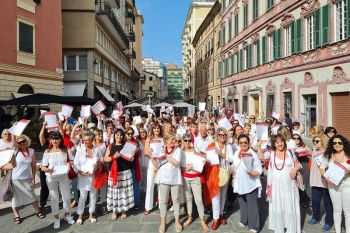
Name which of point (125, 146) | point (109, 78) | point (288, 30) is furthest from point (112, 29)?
point (125, 146)

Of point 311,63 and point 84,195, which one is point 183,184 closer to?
point 84,195

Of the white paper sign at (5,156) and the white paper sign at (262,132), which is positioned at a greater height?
the white paper sign at (262,132)

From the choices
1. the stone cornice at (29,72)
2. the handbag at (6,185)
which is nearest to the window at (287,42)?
the stone cornice at (29,72)

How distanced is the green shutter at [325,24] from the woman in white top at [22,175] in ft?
45.1

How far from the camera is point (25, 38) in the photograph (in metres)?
19.0

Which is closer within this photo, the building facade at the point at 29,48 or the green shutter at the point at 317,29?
the green shutter at the point at 317,29

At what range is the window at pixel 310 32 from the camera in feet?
55.6

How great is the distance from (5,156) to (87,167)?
136 cm

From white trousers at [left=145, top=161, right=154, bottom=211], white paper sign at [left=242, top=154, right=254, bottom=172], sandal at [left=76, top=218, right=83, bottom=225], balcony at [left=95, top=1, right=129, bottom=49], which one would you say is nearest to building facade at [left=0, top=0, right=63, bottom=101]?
balcony at [left=95, top=1, right=129, bottom=49]

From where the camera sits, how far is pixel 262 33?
23.6 metres

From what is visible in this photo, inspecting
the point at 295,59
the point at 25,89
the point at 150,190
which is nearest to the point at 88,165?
the point at 150,190

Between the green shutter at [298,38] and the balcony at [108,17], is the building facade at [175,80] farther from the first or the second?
the green shutter at [298,38]

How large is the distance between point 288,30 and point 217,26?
66.5ft

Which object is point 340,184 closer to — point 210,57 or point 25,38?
point 25,38
